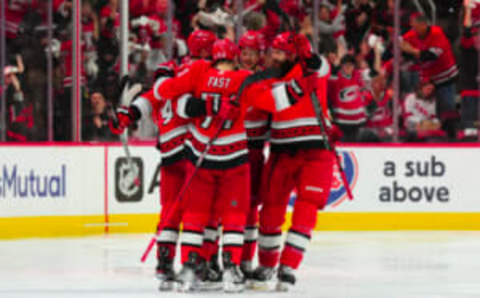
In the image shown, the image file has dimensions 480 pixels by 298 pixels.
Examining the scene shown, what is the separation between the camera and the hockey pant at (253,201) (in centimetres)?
702

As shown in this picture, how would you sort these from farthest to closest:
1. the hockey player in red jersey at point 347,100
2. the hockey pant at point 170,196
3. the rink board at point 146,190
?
the hockey player in red jersey at point 347,100
the rink board at point 146,190
the hockey pant at point 170,196

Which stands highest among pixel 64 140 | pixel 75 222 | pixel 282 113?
pixel 282 113

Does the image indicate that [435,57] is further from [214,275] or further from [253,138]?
[214,275]

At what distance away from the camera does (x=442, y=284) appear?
7285 mm

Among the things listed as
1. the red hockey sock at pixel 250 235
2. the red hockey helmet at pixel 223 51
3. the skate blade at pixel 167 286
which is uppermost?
the red hockey helmet at pixel 223 51

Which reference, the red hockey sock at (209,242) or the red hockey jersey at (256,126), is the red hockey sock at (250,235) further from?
the red hockey jersey at (256,126)

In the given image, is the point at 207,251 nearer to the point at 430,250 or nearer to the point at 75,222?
the point at 430,250

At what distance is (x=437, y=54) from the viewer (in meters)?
13.1

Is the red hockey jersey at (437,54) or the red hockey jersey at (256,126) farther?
the red hockey jersey at (437,54)

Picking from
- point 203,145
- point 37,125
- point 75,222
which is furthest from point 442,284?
point 37,125

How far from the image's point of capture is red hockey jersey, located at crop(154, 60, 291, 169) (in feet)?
21.5

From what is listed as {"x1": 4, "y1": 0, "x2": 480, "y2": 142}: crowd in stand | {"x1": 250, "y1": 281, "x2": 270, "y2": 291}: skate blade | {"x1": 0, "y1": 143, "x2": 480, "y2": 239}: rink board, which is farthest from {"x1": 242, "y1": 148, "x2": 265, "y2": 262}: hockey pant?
{"x1": 4, "y1": 0, "x2": 480, "y2": 142}: crowd in stand

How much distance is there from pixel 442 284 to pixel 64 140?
5.24m

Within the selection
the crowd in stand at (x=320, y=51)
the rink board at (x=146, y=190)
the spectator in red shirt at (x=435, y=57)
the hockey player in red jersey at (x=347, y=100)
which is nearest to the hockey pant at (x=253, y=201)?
the rink board at (x=146, y=190)
